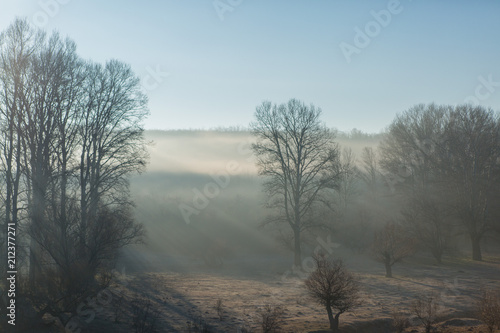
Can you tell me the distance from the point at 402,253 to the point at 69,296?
21.6 meters

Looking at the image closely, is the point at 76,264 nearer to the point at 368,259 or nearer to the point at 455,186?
the point at 368,259

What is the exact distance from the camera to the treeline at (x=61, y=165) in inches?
584

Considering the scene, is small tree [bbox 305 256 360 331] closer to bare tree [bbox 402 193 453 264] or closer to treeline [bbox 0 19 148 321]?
treeline [bbox 0 19 148 321]

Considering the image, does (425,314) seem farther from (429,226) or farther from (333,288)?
(429,226)

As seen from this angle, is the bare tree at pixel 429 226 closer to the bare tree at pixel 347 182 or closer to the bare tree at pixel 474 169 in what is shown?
the bare tree at pixel 474 169

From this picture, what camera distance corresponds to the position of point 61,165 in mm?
20406

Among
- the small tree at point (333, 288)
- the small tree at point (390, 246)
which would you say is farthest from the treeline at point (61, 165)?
the small tree at point (390, 246)

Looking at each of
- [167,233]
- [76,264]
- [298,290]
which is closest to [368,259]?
[298,290]

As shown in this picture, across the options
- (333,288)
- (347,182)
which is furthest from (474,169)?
(333,288)

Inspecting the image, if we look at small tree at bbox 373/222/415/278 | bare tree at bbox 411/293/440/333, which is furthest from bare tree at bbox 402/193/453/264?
bare tree at bbox 411/293/440/333

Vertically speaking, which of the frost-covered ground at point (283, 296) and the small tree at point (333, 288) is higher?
the small tree at point (333, 288)

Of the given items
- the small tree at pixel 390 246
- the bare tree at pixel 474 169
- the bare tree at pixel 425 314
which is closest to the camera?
the bare tree at pixel 425 314

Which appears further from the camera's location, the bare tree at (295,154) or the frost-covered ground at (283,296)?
the bare tree at (295,154)

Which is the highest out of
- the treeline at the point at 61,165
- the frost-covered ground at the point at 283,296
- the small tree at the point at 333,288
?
the treeline at the point at 61,165
